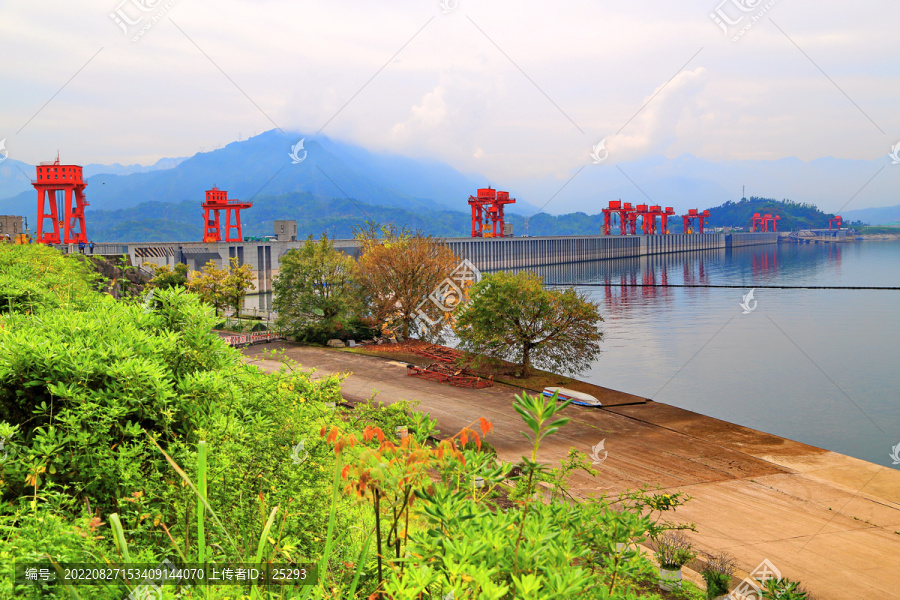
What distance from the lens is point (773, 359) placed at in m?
38.9

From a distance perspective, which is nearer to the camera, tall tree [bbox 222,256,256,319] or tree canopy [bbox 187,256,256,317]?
tree canopy [bbox 187,256,256,317]

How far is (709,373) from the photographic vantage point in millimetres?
35844

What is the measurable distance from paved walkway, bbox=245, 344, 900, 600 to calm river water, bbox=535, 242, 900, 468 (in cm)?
483

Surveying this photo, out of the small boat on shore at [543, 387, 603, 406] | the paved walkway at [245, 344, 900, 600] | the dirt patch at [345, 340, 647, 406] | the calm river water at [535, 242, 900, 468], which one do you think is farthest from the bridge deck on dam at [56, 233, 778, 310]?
the calm river water at [535, 242, 900, 468]

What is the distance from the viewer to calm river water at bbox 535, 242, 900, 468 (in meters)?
27.0

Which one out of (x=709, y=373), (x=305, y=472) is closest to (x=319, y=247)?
(x=709, y=373)

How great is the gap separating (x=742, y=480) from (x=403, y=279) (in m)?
24.4

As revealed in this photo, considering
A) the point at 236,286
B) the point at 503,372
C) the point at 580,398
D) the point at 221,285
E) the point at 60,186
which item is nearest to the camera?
the point at 580,398

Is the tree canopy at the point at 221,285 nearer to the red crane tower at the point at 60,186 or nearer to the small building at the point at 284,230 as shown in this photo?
the red crane tower at the point at 60,186

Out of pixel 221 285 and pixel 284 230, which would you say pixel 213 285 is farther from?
pixel 284 230

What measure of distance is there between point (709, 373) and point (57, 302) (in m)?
33.8

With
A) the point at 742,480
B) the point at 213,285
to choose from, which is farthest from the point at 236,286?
the point at 742,480

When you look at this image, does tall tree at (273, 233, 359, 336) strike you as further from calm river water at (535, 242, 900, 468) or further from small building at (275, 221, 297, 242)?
small building at (275, 221, 297, 242)

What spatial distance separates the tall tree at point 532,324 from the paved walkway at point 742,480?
2.94 meters
